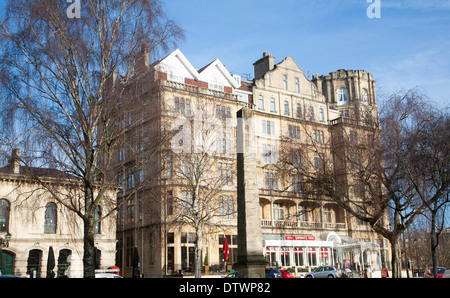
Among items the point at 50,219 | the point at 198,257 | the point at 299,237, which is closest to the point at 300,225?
the point at 299,237

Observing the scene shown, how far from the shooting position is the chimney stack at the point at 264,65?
173ft

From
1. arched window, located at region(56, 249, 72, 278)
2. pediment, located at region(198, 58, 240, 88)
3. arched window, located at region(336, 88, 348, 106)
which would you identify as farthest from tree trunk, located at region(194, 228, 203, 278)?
arched window, located at region(336, 88, 348, 106)

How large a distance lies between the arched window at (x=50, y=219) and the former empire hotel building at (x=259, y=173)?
562cm

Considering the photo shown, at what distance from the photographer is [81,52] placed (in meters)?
18.5

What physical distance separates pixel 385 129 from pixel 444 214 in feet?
19.1

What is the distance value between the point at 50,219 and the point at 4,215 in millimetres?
3304

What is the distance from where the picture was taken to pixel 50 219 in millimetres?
34688

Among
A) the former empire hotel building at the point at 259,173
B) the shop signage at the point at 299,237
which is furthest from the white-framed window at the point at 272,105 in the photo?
the shop signage at the point at 299,237

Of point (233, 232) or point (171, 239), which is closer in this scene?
point (171, 239)

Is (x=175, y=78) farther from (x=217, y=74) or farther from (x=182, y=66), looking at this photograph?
(x=217, y=74)

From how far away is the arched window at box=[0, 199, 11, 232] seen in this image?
1281 inches
